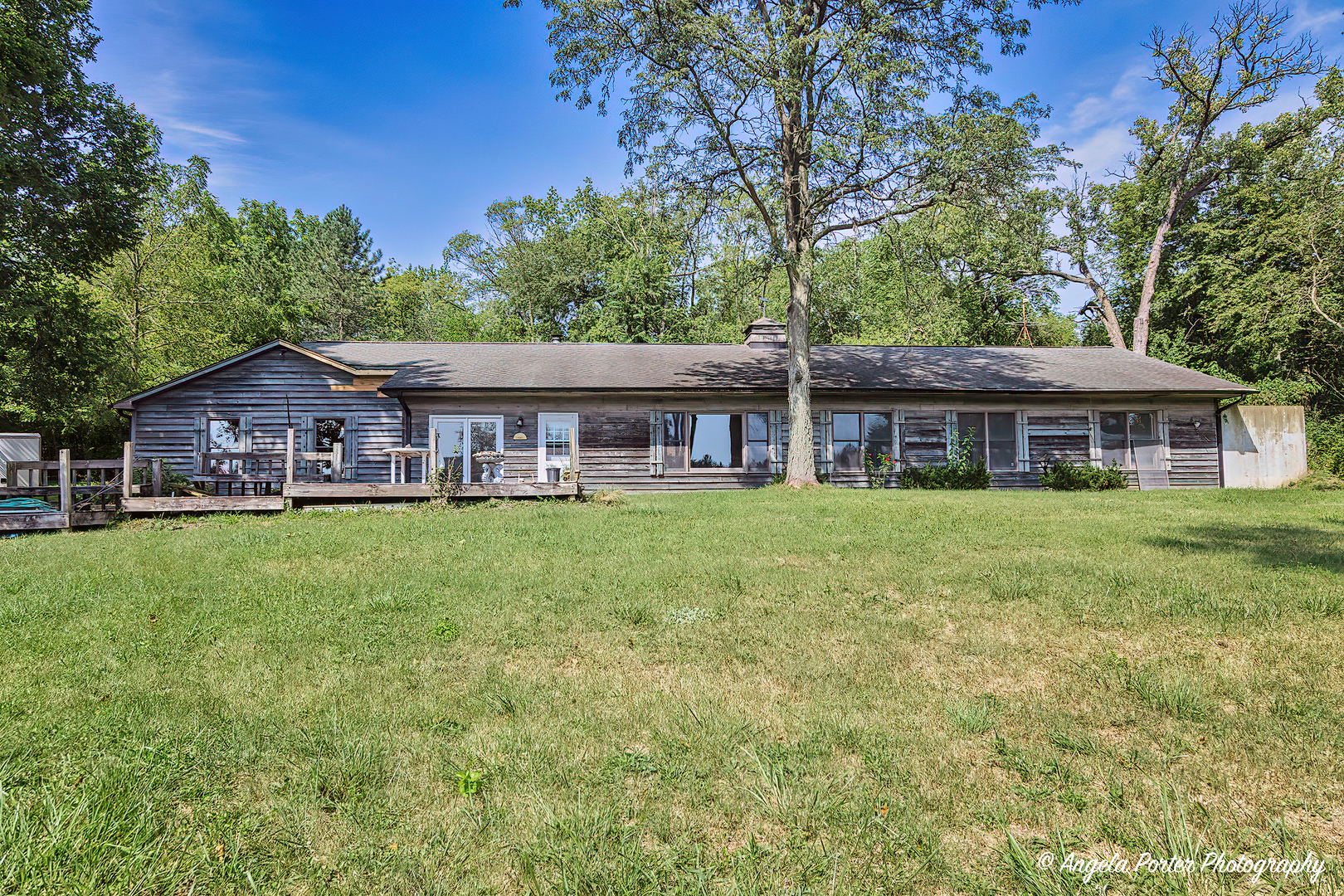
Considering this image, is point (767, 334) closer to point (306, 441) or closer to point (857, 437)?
point (857, 437)

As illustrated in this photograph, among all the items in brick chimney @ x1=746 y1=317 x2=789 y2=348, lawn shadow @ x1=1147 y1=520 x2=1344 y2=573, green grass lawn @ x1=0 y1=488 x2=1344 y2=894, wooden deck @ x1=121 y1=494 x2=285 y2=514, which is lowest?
green grass lawn @ x1=0 y1=488 x2=1344 y2=894

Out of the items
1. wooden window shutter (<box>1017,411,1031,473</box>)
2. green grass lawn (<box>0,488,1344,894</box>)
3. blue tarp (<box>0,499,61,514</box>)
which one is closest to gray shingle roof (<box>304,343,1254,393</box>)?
wooden window shutter (<box>1017,411,1031,473</box>)

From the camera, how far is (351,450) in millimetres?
17422

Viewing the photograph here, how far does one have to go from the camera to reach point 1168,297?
31.3m

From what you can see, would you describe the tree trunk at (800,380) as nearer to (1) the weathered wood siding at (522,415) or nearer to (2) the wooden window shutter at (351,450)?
(1) the weathered wood siding at (522,415)

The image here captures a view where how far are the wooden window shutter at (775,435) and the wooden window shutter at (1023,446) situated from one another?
6952mm

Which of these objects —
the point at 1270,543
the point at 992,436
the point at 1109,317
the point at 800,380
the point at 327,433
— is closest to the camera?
→ the point at 1270,543

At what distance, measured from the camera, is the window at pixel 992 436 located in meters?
18.9

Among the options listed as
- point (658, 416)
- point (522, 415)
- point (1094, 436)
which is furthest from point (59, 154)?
point (1094, 436)

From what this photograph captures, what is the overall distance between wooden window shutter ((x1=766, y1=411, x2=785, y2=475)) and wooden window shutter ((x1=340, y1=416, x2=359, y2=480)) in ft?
36.9

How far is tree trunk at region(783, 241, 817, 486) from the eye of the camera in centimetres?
1588

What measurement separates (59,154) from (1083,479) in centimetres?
2989

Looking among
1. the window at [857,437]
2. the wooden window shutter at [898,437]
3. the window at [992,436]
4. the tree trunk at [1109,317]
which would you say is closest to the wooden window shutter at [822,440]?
the window at [857,437]

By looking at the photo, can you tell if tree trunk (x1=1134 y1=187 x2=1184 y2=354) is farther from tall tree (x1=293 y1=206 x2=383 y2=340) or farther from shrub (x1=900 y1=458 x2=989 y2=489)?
tall tree (x1=293 y1=206 x2=383 y2=340)
